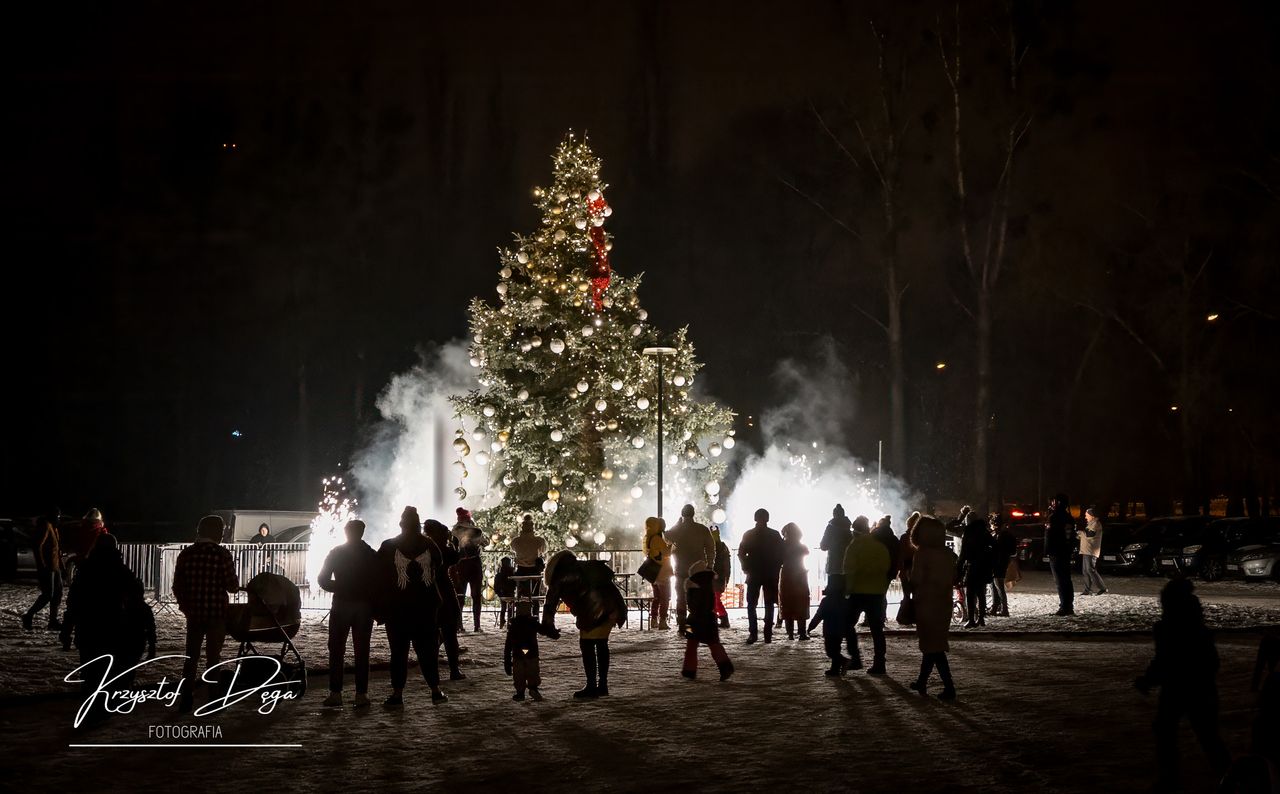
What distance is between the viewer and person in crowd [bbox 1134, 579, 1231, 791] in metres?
7.92

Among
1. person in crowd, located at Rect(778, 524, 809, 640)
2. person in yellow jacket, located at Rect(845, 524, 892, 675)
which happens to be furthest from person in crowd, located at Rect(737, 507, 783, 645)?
person in yellow jacket, located at Rect(845, 524, 892, 675)

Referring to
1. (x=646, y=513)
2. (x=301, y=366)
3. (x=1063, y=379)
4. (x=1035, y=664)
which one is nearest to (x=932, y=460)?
(x=1063, y=379)

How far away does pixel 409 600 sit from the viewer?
39.5ft

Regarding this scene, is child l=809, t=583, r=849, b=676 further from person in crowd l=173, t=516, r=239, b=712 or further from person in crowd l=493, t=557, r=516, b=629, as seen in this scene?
person in crowd l=173, t=516, r=239, b=712

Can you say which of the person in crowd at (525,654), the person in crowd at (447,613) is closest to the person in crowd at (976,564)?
the person in crowd at (447,613)

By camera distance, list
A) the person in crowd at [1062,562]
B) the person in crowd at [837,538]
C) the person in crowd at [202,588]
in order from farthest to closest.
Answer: the person in crowd at [1062,562] < the person in crowd at [837,538] < the person in crowd at [202,588]

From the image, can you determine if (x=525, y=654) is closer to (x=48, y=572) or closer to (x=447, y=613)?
(x=447, y=613)

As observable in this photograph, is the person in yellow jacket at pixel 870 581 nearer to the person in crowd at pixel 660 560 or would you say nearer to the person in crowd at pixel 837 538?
the person in crowd at pixel 837 538

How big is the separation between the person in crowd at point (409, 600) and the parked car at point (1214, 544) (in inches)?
989

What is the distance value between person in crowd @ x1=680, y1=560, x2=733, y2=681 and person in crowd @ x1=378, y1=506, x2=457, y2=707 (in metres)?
2.90

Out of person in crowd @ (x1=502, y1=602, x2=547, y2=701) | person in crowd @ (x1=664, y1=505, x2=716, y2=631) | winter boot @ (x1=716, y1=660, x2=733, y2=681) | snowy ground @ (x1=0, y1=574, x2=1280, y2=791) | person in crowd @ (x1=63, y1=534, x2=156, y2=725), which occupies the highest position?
person in crowd @ (x1=664, y1=505, x2=716, y2=631)

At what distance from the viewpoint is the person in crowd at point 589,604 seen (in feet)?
40.6

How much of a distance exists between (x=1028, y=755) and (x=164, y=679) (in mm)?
8845

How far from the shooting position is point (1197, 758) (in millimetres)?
9258
